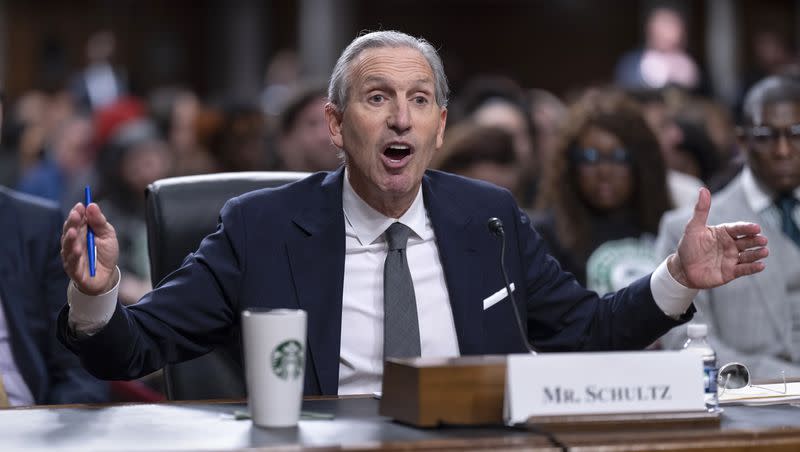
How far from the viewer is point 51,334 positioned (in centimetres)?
→ 272

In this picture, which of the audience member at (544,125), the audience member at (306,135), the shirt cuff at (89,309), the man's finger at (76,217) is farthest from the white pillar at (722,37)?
the man's finger at (76,217)

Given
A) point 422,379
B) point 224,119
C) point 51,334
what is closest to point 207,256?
point 51,334

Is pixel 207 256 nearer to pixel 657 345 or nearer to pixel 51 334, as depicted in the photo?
pixel 51 334

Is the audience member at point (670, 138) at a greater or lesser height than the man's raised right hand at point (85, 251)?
greater

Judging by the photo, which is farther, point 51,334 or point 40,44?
point 40,44

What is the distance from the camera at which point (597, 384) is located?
1.68 m

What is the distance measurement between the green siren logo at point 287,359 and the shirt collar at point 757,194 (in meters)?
1.98

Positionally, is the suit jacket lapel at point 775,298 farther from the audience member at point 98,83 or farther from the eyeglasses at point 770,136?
the audience member at point 98,83

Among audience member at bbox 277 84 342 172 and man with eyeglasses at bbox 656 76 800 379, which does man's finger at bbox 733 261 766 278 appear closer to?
man with eyeglasses at bbox 656 76 800 379

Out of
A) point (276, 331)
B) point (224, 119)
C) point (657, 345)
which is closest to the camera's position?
point (276, 331)

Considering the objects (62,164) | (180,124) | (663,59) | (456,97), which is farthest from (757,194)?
(456,97)

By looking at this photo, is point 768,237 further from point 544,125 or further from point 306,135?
point 544,125

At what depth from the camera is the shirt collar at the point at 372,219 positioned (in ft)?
7.92

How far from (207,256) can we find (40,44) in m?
11.8
